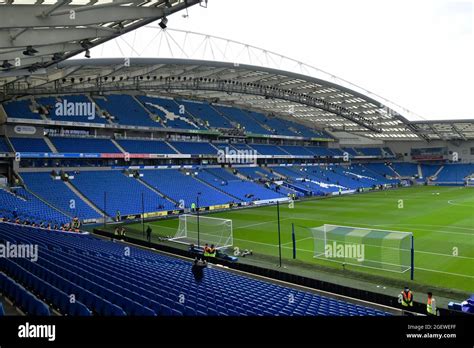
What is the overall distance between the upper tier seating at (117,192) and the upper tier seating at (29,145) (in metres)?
4.68

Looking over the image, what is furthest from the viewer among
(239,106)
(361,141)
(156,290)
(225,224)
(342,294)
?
(361,141)

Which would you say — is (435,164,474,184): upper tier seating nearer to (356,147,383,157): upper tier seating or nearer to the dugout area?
(356,147,383,157): upper tier seating

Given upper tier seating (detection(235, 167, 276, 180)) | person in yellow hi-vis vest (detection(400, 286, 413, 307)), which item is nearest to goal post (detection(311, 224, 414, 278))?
person in yellow hi-vis vest (detection(400, 286, 413, 307))

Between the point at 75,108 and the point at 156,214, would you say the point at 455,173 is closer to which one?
the point at 156,214

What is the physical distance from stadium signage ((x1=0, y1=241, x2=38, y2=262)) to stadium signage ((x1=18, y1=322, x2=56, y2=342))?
9804 mm

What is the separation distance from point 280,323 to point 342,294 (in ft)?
42.2

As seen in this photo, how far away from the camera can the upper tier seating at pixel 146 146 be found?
51.3 m

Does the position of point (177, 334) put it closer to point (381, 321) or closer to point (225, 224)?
point (381, 321)

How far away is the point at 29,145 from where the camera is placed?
4188cm

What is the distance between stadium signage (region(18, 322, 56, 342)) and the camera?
524 cm

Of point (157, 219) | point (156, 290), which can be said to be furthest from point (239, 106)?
point (156, 290)

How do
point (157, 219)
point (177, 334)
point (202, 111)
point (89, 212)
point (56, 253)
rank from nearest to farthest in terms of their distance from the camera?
point (177, 334)
point (56, 253)
point (89, 212)
point (157, 219)
point (202, 111)

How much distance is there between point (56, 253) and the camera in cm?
1534

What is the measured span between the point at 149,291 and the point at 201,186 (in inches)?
1615
